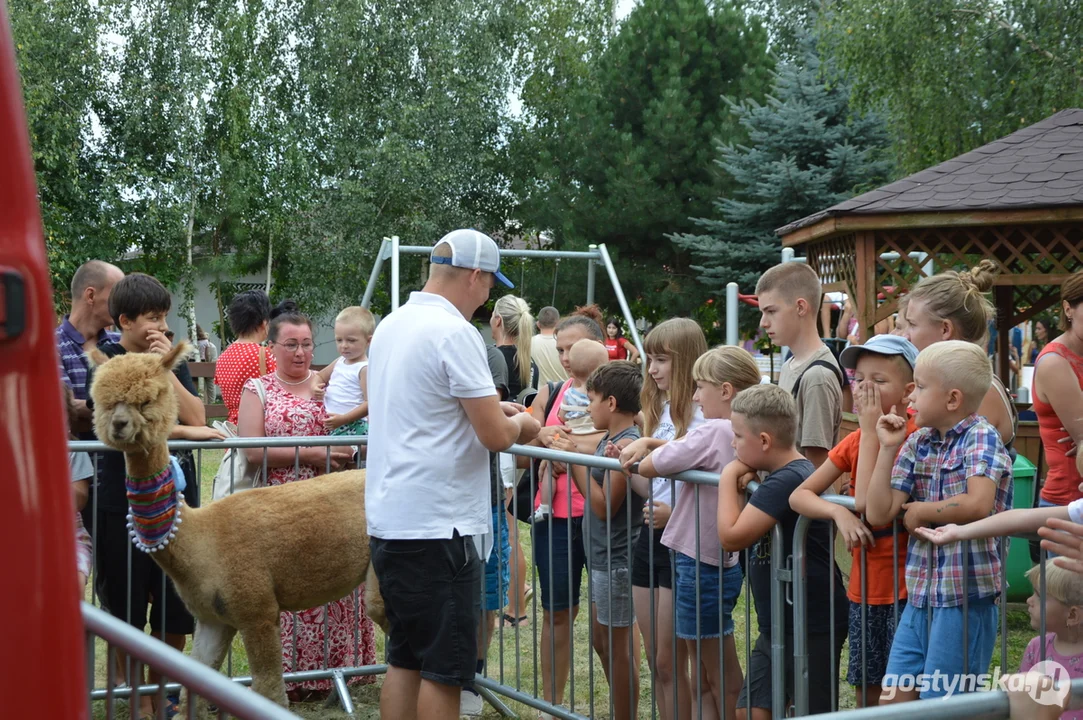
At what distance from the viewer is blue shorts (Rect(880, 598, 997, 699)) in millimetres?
3219

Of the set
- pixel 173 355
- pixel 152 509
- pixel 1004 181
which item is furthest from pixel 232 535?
pixel 1004 181

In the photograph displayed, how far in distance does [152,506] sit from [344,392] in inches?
75.7

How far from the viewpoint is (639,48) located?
31281 mm

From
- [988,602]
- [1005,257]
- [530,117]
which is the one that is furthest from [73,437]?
[530,117]

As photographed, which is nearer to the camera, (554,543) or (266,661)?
(266,661)

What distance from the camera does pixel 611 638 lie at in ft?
14.7

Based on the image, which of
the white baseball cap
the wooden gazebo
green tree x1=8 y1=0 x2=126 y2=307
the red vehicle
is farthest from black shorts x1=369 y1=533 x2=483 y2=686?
green tree x1=8 y1=0 x2=126 y2=307

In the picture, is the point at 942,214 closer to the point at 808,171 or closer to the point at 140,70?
the point at 808,171

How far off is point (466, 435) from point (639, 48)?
29084mm

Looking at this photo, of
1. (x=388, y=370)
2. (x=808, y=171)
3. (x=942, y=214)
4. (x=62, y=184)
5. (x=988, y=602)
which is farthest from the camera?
(x=62, y=184)

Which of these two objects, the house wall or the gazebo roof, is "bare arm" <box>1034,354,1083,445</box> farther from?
the house wall

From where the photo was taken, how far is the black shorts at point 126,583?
5125 mm

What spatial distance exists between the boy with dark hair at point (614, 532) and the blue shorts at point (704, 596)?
41 cm

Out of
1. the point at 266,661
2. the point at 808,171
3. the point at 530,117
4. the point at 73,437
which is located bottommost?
the point at 266,661
